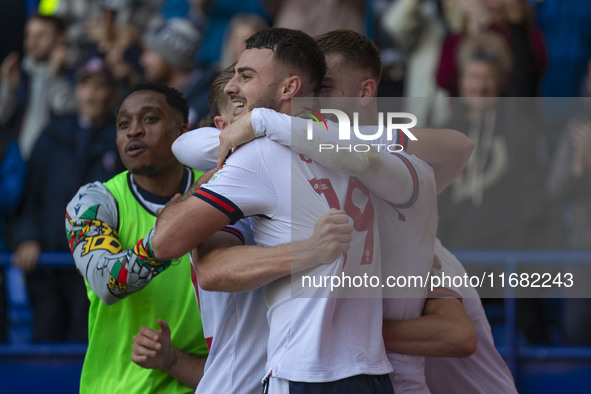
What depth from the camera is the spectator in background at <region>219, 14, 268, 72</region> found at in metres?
6.20

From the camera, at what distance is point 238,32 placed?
6250 millimetres

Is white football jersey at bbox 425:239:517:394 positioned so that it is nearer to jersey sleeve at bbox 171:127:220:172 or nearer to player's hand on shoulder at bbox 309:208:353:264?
player's hand on shoulder at bbox 309:208:353:264

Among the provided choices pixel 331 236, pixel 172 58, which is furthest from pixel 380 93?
pixel 331 236

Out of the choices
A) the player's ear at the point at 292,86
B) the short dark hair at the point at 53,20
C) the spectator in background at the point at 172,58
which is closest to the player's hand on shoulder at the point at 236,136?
the player's ear at the point at 292,86

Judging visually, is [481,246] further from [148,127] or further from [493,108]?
[148,127]

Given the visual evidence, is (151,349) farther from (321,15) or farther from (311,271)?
(321,15)

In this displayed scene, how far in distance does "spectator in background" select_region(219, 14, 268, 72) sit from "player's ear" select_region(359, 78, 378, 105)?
3102mm

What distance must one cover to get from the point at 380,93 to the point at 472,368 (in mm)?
3693

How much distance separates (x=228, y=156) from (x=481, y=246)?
308 centimetres

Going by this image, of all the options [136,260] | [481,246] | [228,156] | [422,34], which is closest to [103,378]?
[136,260]

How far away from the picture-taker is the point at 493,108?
18.4 feet

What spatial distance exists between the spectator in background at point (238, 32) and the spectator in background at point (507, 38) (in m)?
1.39

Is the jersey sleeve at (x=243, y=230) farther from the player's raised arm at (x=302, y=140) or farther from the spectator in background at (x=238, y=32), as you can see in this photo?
the spectator in background at (x=238, y=32)

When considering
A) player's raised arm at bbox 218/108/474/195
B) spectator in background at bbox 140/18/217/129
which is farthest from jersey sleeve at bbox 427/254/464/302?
spectator in background at bbox 140/18/217/129
